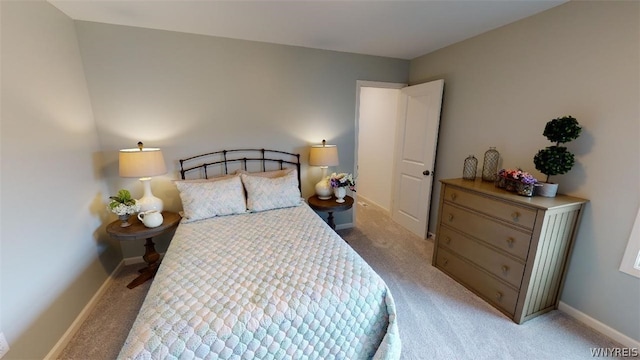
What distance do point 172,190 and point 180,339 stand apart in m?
1.95

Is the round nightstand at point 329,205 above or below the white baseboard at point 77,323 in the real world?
above

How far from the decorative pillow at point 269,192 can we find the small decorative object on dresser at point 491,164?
193 centimetres

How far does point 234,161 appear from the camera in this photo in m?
2.74

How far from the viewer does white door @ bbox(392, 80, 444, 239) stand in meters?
2.88

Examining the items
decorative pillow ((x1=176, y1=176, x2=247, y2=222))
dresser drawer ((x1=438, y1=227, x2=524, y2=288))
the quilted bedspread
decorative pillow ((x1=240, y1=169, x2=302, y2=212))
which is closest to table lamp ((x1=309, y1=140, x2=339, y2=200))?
decorative pillow ((x1=240, y1=169, x2=302, y2=212))

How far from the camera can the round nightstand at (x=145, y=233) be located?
6.68 ft

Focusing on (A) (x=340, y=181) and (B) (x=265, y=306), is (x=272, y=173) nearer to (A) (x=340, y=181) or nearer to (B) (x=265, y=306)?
(A) (x=340, y=181)

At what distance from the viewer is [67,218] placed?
1823 mm

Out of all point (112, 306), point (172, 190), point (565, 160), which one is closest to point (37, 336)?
point (112, 306)

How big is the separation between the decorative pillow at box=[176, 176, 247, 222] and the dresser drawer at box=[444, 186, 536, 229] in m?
2.06

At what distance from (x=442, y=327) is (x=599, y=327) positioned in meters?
1.15

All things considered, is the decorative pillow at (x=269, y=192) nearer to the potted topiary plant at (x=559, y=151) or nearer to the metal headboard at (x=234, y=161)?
the metal headboard at (x=234, y=161)

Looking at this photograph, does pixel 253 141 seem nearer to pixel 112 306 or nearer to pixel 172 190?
pixel 172 190

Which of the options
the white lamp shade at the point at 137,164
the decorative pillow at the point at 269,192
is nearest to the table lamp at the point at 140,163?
the white lamp shade at the point at 137,164
